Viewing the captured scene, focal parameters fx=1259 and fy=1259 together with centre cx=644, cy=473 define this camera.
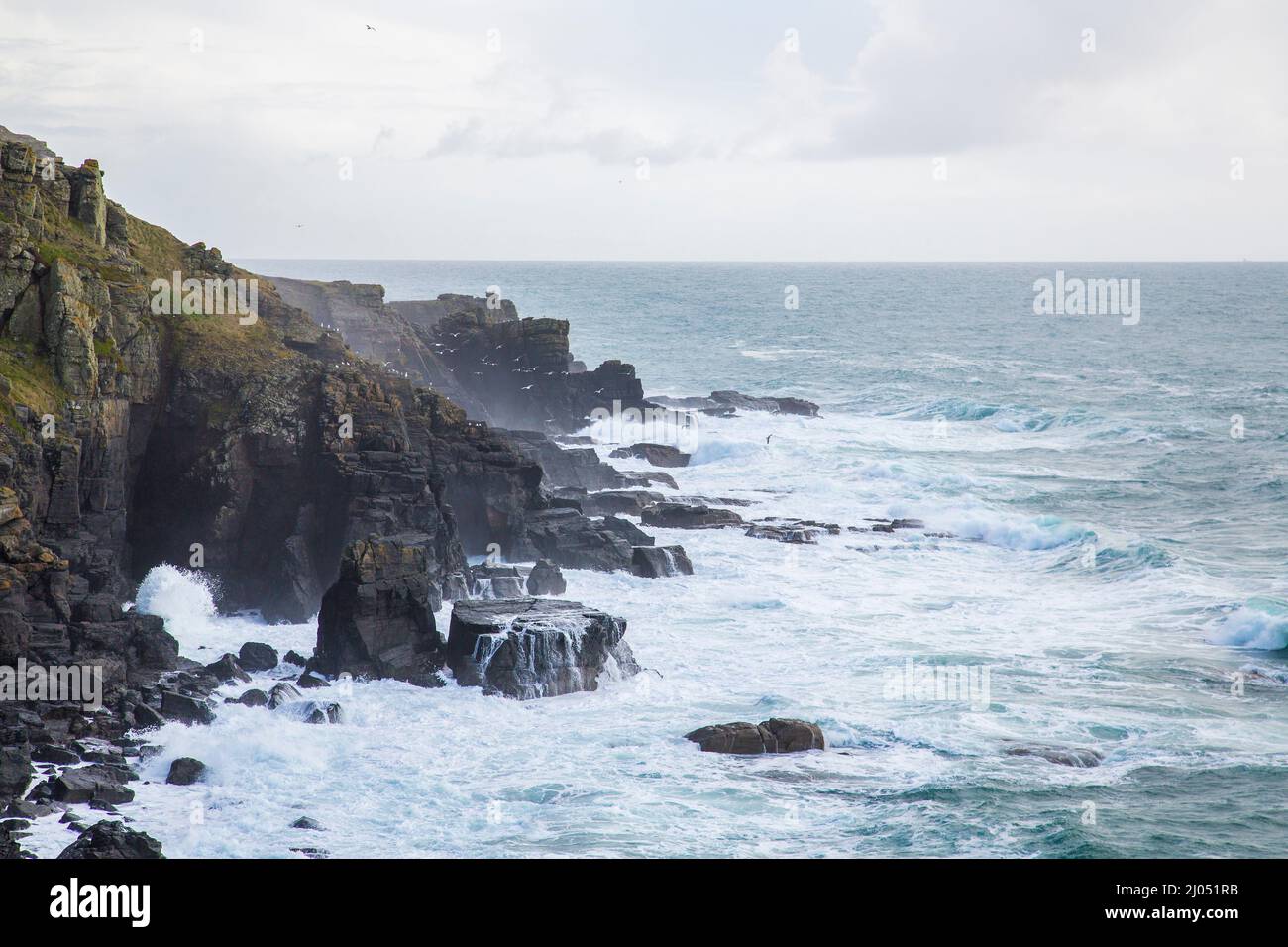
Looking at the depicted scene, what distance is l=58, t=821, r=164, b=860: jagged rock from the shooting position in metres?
20.7

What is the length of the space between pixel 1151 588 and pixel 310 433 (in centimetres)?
2928

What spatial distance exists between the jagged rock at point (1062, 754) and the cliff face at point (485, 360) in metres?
42.7

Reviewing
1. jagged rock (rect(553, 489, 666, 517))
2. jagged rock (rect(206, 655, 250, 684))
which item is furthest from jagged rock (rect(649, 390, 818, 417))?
jagged rock (rect(206, 655, 250, 684))

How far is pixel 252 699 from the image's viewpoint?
30328 mm

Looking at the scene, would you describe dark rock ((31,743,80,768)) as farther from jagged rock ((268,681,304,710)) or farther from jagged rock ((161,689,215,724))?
jagged rock ((268,681,304,710))

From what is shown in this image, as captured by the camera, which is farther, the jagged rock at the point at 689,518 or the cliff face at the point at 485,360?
the cliff face at the point at 485,360

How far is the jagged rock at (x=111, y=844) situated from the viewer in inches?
816

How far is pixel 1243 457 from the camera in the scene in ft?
225

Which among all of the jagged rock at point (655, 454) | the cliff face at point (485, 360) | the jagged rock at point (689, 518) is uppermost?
the cliff face at point (485, 360)

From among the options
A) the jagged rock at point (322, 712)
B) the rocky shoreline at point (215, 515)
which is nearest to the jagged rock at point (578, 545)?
the rocky shoreline at point (215, 515)

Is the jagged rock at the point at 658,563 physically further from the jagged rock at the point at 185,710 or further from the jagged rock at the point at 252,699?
the jagged rock at the point at 185,710

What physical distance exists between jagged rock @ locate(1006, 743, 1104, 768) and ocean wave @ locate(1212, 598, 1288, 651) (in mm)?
11822

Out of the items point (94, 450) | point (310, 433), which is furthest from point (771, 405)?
point (94, 450)
